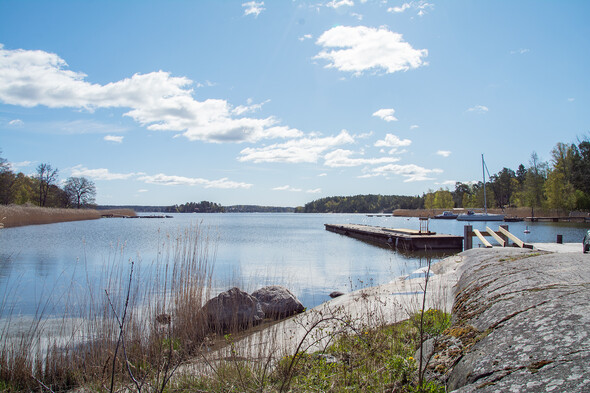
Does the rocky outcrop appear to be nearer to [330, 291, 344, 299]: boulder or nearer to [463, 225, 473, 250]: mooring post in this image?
[330, 291, 344, 299]: boulder

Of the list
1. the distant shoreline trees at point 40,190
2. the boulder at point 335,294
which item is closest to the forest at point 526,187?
the distant shoreline trees at point 40,190

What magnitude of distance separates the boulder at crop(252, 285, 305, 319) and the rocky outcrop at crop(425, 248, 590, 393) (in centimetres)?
705

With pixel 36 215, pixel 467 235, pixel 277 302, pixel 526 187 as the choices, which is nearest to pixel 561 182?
pixel 526 187

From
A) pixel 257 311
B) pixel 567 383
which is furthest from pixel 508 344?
pixel 257 311

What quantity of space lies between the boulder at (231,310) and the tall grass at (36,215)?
33.3 meters

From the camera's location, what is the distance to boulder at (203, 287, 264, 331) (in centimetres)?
827

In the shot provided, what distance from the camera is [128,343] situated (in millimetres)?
6516

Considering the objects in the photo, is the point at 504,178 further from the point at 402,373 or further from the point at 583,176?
the point at 402,373

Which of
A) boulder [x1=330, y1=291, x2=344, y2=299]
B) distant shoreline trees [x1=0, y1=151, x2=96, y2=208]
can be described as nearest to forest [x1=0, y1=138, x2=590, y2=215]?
distant shoreline trees [x1=0, y1=151, x2=96, y2=208]

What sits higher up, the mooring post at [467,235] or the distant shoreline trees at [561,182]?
the distant shoreline trees at [561,182]

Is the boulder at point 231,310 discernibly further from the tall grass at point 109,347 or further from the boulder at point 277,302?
the tall grass at point 109,347

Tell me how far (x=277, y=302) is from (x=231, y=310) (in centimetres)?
182

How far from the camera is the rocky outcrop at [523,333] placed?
5.20 ft

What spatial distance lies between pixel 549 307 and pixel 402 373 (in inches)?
58.8
